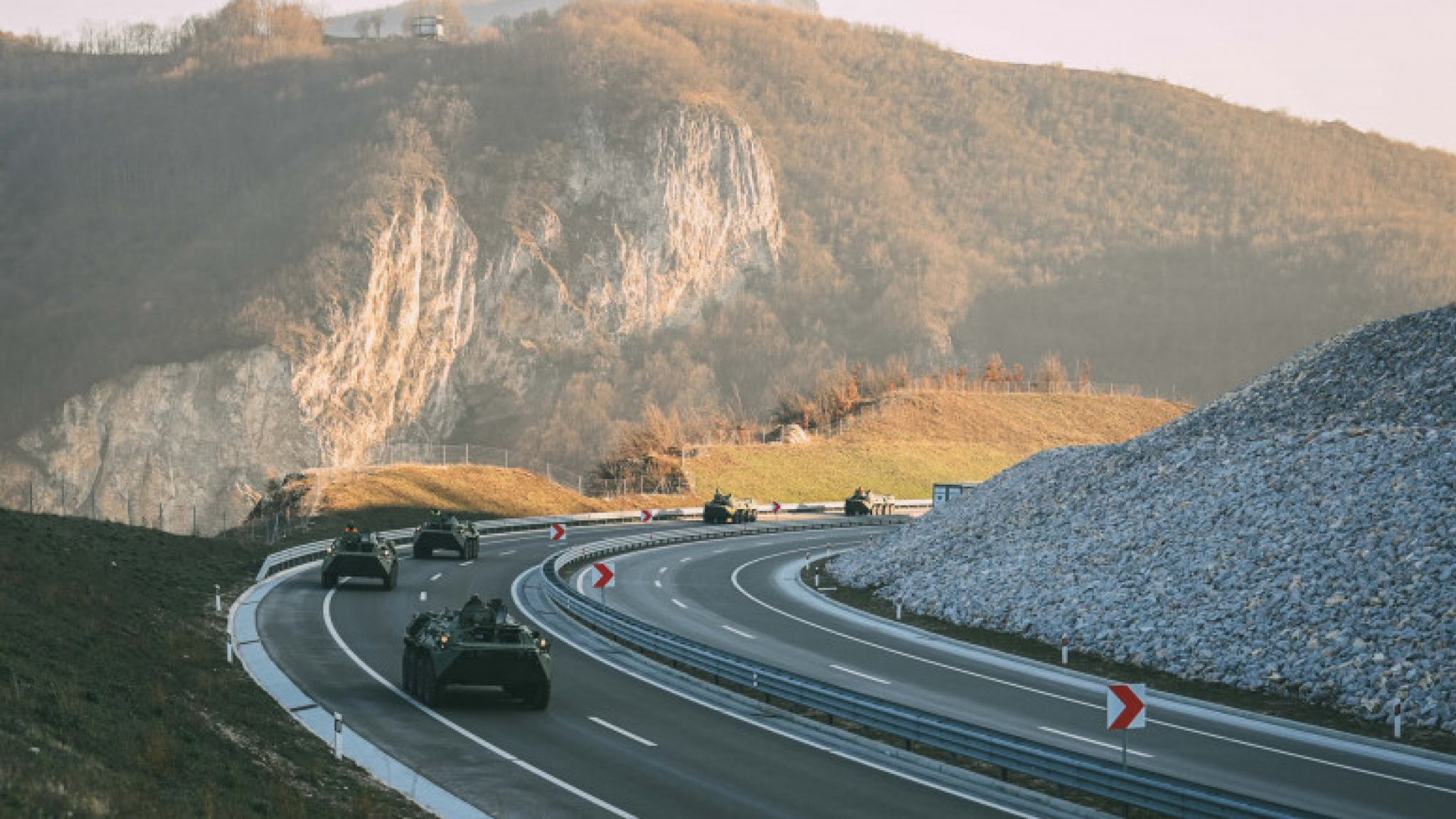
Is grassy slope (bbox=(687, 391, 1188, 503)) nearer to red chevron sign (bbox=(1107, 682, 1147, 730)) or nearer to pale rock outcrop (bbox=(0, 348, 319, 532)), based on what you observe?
pale rock outcrop (bbox=(0, 348, 319, 532))

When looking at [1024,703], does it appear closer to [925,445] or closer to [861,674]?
[861,674]

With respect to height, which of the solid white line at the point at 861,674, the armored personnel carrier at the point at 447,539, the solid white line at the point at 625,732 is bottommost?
the armored personnel carrier at the point at 447,539

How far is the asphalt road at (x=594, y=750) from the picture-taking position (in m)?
18.9

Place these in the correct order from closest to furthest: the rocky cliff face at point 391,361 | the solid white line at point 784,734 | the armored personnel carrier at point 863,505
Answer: the solid white line at point 784,734, the armored personnel carrier at point 863,505, the rocky cliff face at point 391,361

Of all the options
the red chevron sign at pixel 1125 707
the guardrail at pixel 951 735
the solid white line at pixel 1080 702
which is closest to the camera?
the guardrail at pixel 951 735

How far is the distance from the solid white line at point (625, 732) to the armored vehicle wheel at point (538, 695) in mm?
943

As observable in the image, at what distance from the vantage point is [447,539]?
56094 millimetres

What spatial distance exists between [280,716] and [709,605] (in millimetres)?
22447

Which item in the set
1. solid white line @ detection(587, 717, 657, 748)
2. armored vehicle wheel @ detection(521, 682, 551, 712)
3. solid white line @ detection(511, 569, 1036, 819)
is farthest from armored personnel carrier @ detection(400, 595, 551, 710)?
solid white line @ detection(511, 569, 1036, 819)

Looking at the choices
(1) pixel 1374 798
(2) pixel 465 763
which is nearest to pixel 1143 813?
(1) pixel 1374 798

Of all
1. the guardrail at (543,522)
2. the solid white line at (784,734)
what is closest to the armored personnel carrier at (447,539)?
the guardrail at (543,522)

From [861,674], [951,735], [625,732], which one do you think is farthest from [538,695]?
[861,674]

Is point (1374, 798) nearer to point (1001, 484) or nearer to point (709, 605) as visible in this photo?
point (709, 605)

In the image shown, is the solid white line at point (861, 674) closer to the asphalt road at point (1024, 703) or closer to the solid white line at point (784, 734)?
the asphalt road at point (1024, 703)
